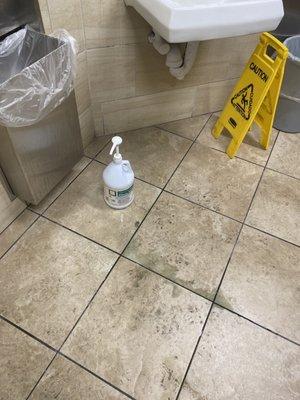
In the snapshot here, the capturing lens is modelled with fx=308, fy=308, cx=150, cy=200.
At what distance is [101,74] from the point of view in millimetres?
1392

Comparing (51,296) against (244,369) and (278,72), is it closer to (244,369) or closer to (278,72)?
(244,369)

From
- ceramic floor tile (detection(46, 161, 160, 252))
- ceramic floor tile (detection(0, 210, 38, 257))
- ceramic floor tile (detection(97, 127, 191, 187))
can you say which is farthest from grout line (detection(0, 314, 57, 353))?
ceramic floor tile (detection(97, 127, 191, 187))

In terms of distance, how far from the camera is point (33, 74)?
3.05 feet

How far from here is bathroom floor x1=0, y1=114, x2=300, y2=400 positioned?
95 cm

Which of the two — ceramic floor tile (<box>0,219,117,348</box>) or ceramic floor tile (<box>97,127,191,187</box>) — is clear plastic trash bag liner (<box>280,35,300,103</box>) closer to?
ceramic floor tile (<box>97,127,191,187</box>)

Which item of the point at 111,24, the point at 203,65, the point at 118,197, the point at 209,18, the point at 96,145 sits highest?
the point at 209,18

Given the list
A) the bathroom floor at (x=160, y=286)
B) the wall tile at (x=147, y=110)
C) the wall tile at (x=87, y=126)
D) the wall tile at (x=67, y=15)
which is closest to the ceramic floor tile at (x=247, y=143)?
the bathroom floor at (x=160, y=286)

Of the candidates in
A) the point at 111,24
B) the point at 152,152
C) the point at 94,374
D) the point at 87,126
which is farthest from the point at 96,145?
the point at 94,374

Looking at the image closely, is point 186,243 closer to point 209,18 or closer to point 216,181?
point 216,181

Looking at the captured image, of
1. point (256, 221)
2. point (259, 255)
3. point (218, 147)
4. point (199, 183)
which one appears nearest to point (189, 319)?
point (259, 255)

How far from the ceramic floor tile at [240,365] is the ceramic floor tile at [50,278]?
431 mm

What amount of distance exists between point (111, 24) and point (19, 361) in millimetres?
1274

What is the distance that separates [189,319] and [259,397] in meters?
0.30

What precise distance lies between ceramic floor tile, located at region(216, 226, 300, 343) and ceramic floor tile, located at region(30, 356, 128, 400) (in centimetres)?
47
